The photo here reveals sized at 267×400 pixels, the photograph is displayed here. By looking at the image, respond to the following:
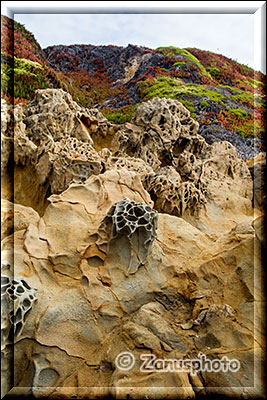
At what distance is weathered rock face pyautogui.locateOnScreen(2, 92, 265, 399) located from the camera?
222 centimetres

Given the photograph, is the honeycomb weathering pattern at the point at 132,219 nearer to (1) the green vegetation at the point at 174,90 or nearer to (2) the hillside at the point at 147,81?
(2) the hillside at the point at 147,81

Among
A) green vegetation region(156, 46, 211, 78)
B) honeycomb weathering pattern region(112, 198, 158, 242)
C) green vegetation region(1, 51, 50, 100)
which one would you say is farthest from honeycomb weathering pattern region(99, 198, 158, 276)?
green vegetation region(156, 46, 211, 78)

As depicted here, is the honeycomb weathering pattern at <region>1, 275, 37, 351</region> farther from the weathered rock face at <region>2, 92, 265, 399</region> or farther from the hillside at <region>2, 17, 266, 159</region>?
the hillside at <region>2, 17, 266, 159</region>

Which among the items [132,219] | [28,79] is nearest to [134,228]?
[132,219]

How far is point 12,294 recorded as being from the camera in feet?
7.18

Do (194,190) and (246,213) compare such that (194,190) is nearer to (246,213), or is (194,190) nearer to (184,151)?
(246,213)

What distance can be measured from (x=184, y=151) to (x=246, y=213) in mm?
2730

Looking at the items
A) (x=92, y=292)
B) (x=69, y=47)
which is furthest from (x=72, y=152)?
(x=69, y=47)

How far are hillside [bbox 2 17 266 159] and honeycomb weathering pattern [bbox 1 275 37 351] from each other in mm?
8051

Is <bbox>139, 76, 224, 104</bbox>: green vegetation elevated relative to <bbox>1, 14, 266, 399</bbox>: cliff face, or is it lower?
elevated

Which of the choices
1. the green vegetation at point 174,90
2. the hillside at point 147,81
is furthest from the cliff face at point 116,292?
the green vegetation at point 174,90

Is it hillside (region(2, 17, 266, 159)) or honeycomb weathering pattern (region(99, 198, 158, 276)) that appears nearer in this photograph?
honeycomb weathering pattern (region(99, 198, 158, 276))

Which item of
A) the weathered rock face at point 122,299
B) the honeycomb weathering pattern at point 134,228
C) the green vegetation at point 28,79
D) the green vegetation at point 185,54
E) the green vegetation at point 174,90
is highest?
the green vegetation at point 185,54

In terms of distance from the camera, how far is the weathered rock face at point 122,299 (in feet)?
7.27
